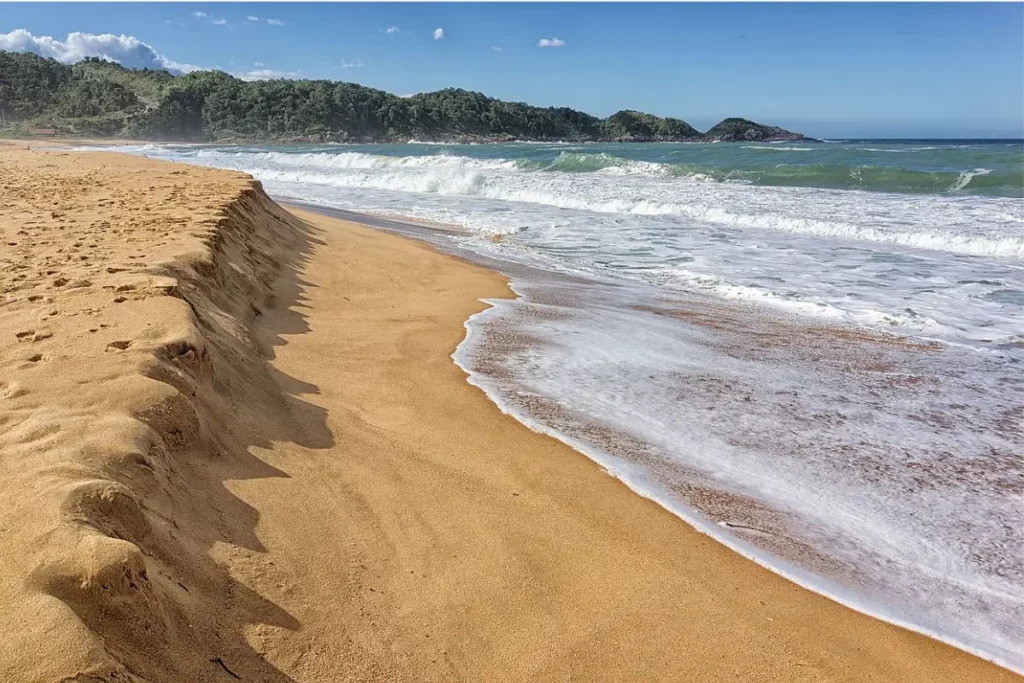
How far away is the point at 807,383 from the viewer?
16.0 feet

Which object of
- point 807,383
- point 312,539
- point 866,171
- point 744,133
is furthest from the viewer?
point 744,133

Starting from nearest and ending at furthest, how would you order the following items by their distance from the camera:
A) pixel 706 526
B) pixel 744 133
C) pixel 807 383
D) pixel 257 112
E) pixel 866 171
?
pixel 706 526, pixel 807 383, pixel 866 171, pixel 257 112, pixel 744 133

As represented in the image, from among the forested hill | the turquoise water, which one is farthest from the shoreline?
the forested hill

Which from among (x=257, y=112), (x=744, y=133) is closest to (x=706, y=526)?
(x=257, y=112)

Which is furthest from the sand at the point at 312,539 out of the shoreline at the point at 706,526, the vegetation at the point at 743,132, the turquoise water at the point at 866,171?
the vegetation at the point at 743,132

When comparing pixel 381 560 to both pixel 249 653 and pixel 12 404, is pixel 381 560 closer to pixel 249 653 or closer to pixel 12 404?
pixel 249 653

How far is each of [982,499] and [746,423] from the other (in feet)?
3.87

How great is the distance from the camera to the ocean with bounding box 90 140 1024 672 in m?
2.94

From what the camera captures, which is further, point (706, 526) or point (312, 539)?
point (706, 526)

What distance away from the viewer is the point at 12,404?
2631 millimetres

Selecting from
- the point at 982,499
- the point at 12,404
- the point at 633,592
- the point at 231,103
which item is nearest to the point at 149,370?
the point at 12,404

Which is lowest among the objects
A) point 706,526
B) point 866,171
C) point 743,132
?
point 706,526

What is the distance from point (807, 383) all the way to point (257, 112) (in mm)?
92410

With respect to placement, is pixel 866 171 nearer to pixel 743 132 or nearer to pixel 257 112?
pixel 257 112
